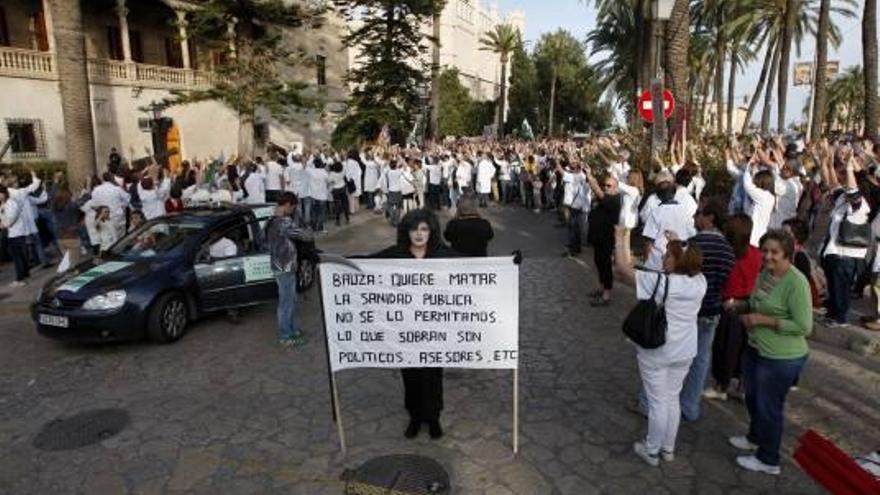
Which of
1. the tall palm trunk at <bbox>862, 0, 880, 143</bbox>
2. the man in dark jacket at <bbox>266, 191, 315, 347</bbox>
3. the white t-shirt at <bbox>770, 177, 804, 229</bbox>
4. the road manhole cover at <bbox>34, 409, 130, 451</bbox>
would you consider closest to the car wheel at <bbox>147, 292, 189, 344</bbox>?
the man in dark jacket at <bbox>266, 191, 315, 347</bbox>

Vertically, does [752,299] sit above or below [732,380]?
above

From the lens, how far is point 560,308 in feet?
28.3

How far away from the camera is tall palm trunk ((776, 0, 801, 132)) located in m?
26.4

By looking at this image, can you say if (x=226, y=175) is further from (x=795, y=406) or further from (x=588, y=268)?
(x=795, y=406)

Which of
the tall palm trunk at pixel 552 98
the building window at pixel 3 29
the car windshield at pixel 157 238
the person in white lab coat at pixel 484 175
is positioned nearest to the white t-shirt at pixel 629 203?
the car windshield at pixel 157 238

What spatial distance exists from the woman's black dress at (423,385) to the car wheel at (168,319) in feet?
12.5

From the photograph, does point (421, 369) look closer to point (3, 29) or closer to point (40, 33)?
point (3, 29)

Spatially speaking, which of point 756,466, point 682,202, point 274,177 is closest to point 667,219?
point 682,202

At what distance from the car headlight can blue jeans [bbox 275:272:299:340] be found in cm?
174

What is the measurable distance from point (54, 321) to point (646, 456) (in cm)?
633

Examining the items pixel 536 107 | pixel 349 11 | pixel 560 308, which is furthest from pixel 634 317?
pixel 536 107

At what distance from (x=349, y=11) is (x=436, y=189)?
1985 centimetres

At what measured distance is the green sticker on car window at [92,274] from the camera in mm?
7164

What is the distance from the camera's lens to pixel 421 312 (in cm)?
457
